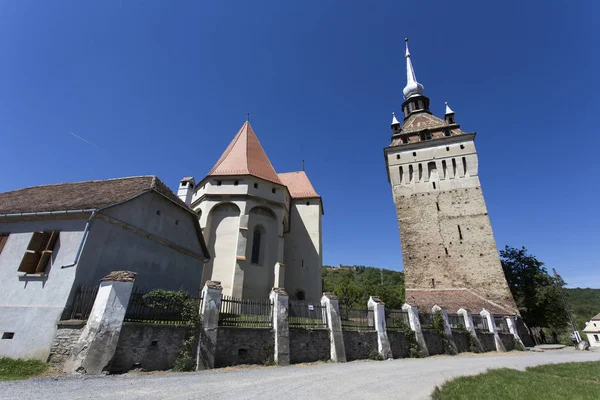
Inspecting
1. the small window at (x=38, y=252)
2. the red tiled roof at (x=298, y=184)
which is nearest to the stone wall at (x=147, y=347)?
the small window at (x=38, y=252)

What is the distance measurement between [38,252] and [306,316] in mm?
9487

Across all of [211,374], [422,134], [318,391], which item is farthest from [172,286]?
[422,134]

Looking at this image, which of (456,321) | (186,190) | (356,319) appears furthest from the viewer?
(186,190)

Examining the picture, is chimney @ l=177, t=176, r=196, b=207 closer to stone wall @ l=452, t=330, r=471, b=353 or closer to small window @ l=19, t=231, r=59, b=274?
small window @ l=19, t=231, r=59, b=274

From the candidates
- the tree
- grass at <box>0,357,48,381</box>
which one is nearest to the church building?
grass at <box>0,357,48,381</box>

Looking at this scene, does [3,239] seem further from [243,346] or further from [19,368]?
[243,346]

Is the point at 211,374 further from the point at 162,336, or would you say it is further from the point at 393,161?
the point at 393,161

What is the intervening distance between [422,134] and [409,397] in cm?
3001

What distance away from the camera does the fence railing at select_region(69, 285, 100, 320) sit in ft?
26.8

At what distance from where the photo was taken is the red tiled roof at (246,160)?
847 inches

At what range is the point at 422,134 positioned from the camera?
31062mm

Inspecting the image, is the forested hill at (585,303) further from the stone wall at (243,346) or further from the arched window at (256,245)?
the stone wall at (243,346)

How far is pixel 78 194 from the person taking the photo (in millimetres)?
11430

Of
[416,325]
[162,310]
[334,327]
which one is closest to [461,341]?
[416,325]
